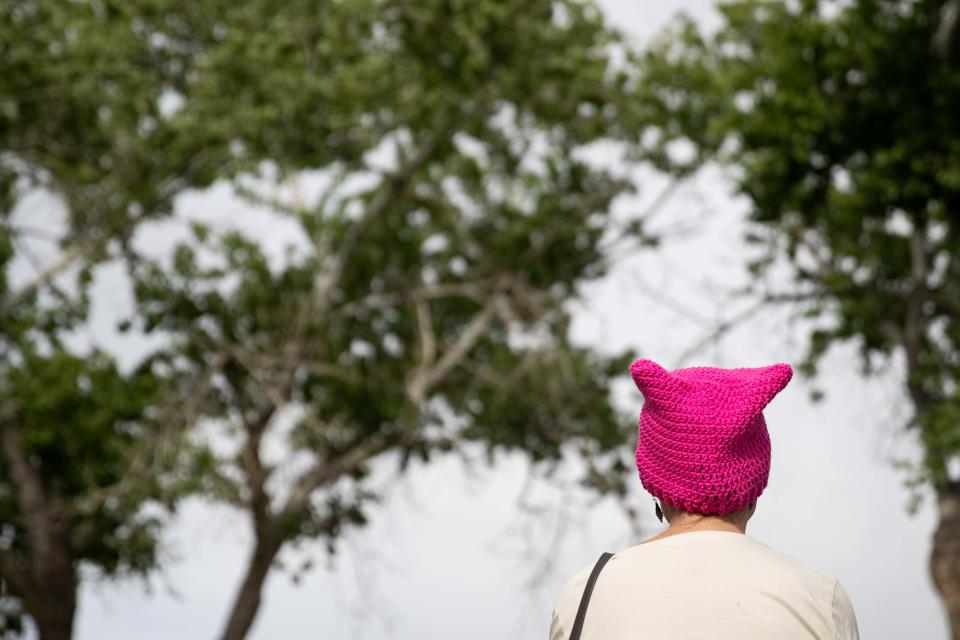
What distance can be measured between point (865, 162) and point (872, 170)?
81 centimetres

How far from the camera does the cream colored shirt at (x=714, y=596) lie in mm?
1840

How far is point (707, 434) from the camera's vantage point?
202cm

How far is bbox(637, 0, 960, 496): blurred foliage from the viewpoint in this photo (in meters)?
12.0

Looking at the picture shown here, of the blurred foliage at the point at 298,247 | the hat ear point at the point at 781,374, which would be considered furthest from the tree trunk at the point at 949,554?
the hat ear point at the point at 781,374

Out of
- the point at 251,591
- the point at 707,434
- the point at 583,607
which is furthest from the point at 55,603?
the point at 707,434

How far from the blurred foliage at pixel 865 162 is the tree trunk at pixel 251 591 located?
768 centimetres

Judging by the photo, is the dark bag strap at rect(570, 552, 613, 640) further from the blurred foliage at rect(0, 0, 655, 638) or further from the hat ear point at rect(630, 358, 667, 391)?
the blurred foliage at rect(0, 0, 655, 638)

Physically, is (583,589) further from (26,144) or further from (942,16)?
(26,144)

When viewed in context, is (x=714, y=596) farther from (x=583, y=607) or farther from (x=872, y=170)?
(x=872, y=170)

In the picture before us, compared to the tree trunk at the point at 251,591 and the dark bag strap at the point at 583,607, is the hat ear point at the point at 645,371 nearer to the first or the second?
the dark bag strap at the point at 583,607

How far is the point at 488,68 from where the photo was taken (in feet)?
51.1

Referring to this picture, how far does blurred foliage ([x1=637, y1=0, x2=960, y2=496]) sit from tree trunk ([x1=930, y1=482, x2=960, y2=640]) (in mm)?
486

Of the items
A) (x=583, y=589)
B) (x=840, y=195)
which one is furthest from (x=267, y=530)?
(x=583, y=589)

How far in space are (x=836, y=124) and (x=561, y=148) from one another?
19.3 ft
